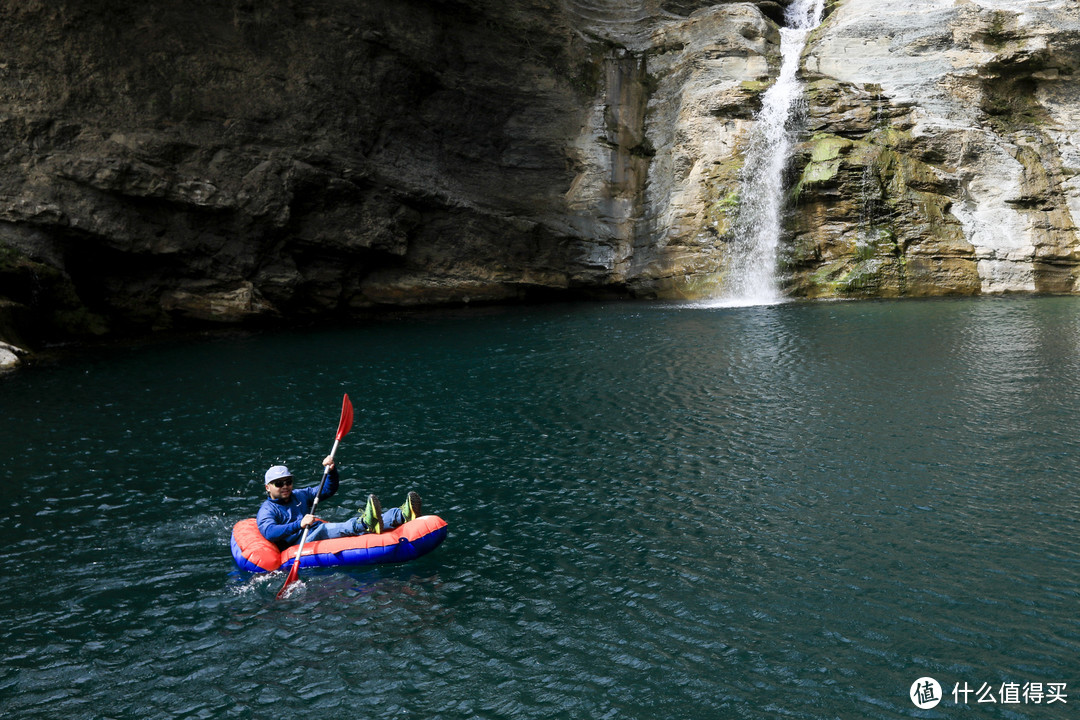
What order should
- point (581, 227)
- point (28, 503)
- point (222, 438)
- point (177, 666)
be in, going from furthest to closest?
point (581, 227), point (222, 438), point (28, 503), point (177, 666)

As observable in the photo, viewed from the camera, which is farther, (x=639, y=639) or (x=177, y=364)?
(x=177, y=364)

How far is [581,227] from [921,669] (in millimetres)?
33468

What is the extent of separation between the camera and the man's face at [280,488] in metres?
10.5

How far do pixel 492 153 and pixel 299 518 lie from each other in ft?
99.8

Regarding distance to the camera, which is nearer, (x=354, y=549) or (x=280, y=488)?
(x=354, y=549)

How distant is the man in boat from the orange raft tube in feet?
0.60

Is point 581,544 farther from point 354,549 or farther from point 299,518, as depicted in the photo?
point 299,518

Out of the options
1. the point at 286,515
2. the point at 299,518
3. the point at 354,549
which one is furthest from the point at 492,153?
the point at 354,549

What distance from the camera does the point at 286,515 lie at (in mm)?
10617

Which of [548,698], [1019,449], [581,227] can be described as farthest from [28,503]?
[581,227]

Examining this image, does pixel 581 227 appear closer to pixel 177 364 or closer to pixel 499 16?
pixel 499 16

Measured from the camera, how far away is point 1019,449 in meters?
13.4

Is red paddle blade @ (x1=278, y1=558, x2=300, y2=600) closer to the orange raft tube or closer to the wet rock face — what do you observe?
the orange raft tube

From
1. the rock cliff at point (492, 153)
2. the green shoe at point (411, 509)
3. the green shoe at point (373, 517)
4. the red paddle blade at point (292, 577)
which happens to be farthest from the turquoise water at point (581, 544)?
the rock cliff at point (492, 153)
